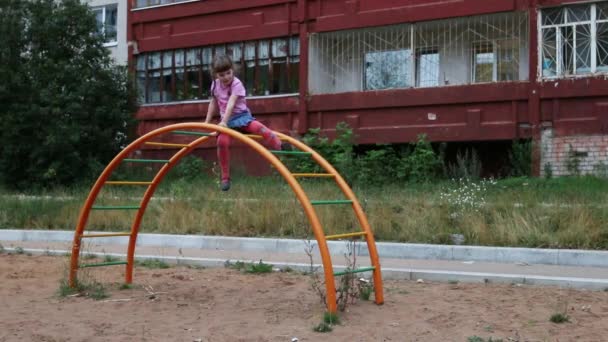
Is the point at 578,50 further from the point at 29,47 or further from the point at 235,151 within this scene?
the point at 29,47

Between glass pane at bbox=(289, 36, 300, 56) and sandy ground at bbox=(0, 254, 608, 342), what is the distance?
14.2 metres

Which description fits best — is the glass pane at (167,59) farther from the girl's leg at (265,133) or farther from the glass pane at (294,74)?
the girl's leg at (265,133)

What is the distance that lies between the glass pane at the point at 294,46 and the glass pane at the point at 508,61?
18.6 ft

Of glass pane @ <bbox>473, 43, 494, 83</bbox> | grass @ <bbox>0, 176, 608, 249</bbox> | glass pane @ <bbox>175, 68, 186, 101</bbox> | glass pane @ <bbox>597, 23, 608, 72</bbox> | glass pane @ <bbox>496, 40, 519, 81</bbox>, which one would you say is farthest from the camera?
glass pane @ <bbox>175, 68, 186, 101</bbox>

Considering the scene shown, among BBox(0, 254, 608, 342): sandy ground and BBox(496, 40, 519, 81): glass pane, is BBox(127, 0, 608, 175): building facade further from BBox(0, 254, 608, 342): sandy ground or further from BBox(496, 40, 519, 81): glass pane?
BBox(0, 254, 608, 342): sandy ground

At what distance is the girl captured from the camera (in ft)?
23.8

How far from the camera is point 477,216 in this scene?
1093cm

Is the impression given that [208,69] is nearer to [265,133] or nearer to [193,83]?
[193,83]

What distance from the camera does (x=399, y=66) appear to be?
20766 millimetres

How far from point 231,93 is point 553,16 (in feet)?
43.4

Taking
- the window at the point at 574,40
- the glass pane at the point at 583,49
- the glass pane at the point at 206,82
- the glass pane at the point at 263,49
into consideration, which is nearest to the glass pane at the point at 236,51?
the glass pane at the point at 263,49

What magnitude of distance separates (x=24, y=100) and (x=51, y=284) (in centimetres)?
1239

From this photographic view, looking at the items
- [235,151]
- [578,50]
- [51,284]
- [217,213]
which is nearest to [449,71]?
[578,50]

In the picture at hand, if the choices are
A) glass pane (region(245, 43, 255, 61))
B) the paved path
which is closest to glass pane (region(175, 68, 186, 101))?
glass pane (region(245, 43, 255, 61))
